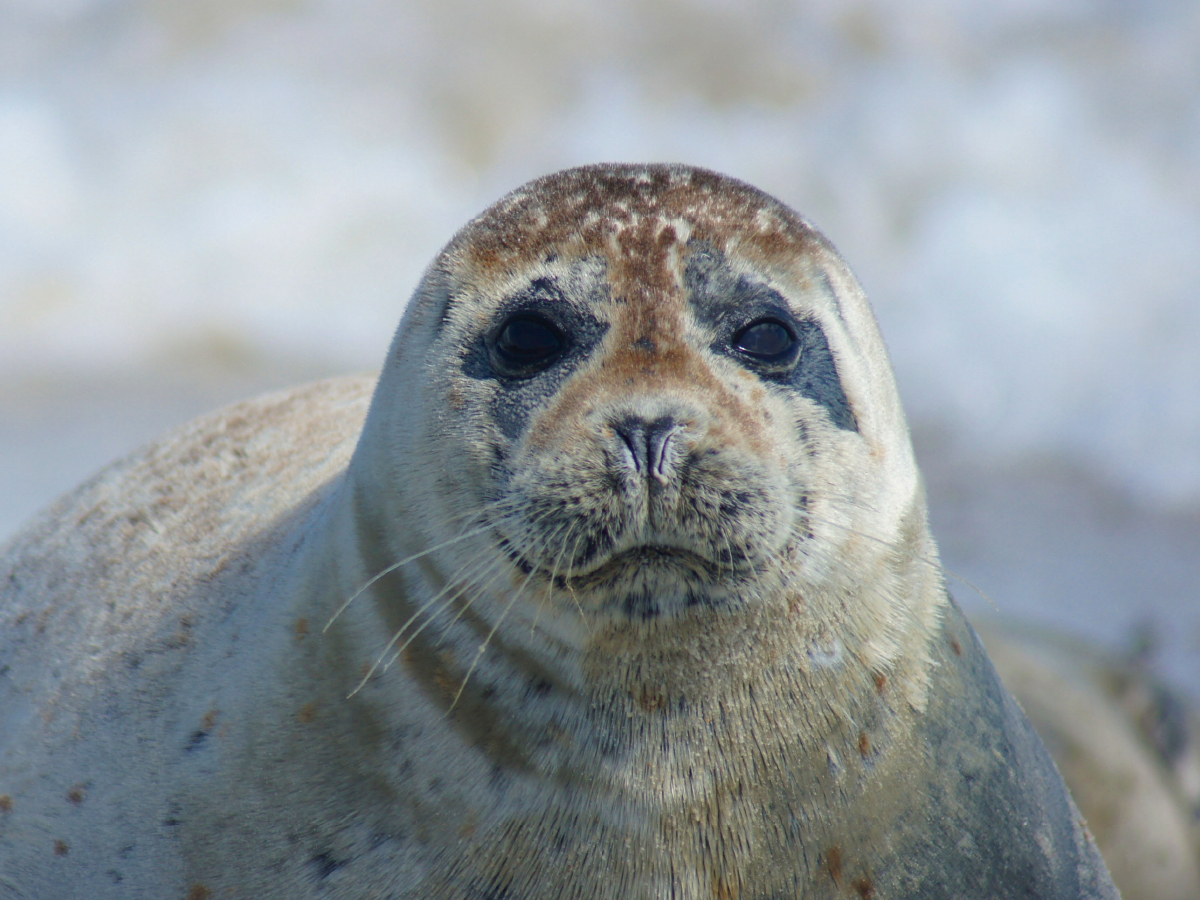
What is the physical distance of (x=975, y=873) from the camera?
1.89 meters

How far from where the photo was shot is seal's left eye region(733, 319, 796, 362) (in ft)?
5.85

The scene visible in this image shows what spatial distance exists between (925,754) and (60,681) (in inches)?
66.3

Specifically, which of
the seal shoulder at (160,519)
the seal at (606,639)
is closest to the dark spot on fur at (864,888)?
the seal at (606,639)

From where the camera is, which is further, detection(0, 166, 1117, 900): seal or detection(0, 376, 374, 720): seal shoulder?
detection(0, 376, 374, 720): seal shoulder

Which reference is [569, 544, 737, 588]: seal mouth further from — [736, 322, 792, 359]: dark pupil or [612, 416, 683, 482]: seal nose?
[736, 322, 792, 359]: dark pupil

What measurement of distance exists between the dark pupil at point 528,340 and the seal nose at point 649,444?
0.81 feet

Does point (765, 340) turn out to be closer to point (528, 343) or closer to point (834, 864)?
point (528, 343)

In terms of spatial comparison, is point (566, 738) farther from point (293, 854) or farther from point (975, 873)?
point (975, 873)

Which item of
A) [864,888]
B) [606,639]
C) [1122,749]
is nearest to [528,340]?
[606,639]

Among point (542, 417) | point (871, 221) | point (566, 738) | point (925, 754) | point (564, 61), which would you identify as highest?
point (564, 61)

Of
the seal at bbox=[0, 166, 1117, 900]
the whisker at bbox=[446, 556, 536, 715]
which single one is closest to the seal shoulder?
the seal at bbox=[0, 166, 1117, 900]

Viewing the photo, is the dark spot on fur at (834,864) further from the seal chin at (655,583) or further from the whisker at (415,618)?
the whisker at (415,618)

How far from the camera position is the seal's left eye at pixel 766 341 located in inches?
70.2

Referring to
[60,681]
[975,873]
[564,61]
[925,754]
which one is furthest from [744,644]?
[564,61]
